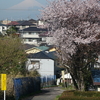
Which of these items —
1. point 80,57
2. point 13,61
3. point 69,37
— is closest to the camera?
point 69,37

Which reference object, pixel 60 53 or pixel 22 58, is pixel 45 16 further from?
pixel 22 58

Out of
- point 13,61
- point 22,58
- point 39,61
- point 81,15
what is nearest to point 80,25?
point 81,15

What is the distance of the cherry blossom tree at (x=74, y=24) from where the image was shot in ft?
55.4

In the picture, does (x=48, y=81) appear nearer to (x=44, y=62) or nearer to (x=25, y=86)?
(x=44, y=62)

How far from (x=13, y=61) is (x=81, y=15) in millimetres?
8074

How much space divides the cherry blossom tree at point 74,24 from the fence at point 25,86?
159 inches

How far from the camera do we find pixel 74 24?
17.4 metres

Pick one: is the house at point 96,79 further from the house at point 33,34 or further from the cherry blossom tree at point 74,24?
the house at point 33,34

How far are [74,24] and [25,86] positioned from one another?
7.16m

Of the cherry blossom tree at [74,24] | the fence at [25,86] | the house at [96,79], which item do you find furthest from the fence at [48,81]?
the cherry blossom tree at [74,24]

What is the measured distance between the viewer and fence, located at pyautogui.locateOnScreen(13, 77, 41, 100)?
1845 cm

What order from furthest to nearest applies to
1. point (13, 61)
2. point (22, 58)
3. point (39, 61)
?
1. point (39, 61)
2. point (22, 58)
3. point (13, 61)

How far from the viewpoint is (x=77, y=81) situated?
19.5m

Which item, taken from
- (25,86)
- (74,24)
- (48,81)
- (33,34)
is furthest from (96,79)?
(33,34)
